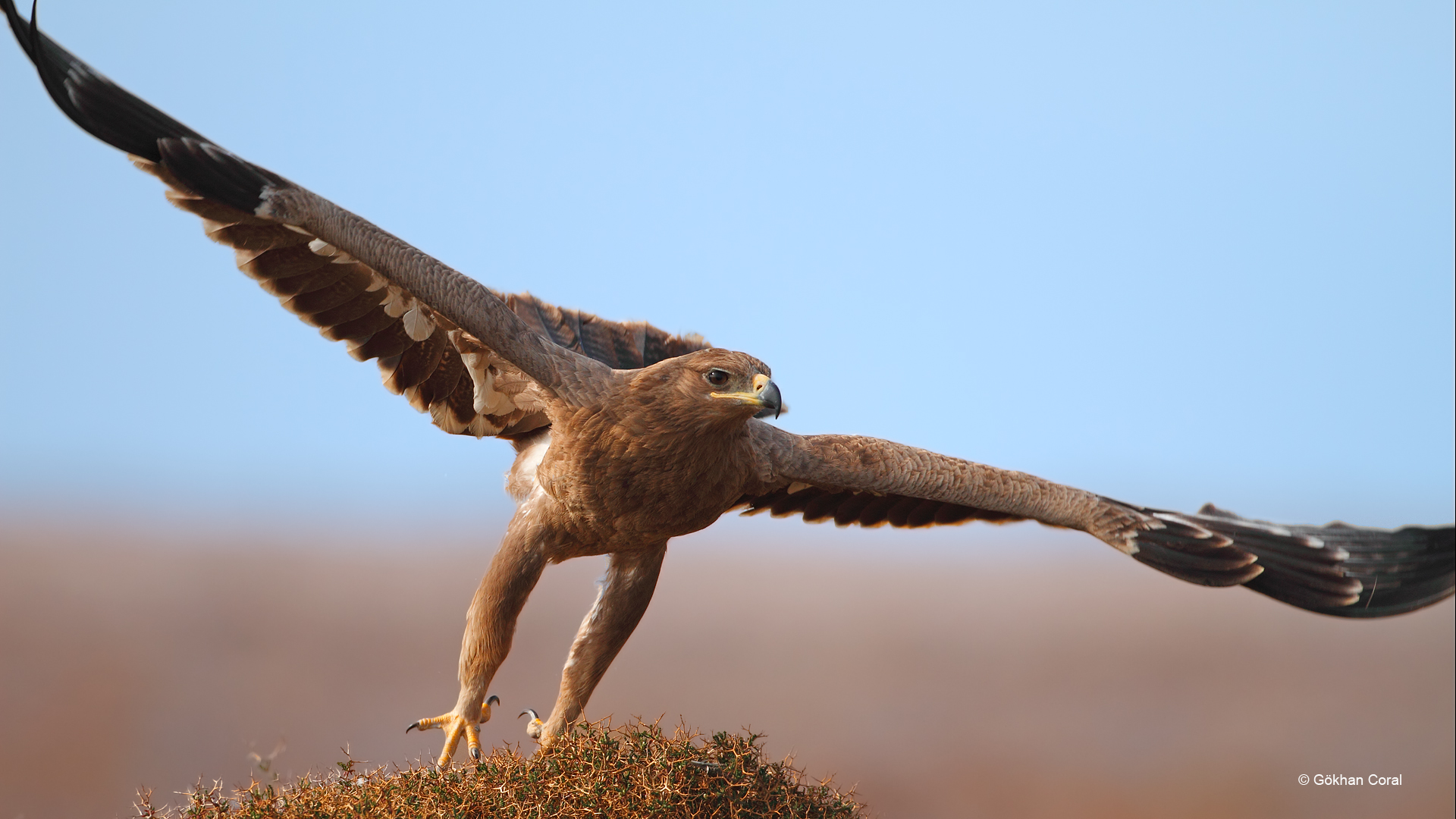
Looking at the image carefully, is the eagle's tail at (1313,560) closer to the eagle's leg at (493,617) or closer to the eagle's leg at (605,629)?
the eagle's leg at (605,629)

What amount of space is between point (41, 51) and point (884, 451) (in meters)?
4.45

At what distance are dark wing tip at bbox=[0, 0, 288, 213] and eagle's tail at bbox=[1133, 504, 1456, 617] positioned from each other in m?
5.03

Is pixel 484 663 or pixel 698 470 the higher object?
pixel 698 470

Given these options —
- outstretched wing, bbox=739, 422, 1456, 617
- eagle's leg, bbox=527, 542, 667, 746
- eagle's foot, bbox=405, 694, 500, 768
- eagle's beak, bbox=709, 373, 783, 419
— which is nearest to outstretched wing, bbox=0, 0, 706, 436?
eagle's beak, bbox=709, 373, 783, 419

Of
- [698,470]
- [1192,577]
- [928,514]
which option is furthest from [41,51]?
[1192,577]

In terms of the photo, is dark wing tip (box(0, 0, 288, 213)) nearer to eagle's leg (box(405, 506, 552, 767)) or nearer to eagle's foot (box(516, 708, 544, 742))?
eagle's leg (box(405, 506, 552, 767))

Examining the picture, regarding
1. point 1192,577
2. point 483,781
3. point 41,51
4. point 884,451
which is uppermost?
point 41,51

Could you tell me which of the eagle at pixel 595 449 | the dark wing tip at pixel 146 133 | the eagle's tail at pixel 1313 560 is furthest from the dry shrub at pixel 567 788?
the eagle's tail at pixel 1313 560

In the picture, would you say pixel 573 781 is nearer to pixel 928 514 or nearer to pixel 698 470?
pixel 698 470

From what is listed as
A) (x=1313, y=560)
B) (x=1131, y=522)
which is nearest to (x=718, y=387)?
(x=1131, y=522)

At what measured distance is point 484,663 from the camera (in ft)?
18.7

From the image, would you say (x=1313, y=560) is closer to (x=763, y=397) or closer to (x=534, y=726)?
(x=763, y=397)

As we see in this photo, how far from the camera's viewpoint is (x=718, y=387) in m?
5.19

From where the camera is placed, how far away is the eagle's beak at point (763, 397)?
198 inches
